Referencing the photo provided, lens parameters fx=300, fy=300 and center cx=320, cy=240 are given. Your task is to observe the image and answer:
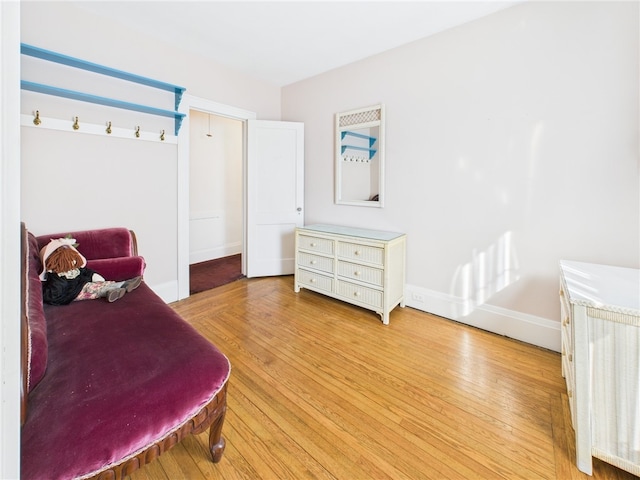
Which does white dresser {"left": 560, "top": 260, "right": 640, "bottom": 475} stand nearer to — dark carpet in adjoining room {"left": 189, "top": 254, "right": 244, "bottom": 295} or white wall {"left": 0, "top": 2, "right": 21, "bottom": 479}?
white wall {"left": 0, "top": 2, "right": 21, "bottom": 479}

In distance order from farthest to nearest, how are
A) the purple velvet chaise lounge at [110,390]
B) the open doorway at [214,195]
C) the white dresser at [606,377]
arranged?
1. the open doorway at [214,195]
2. the white dresser at [606,377]
3. the purple velvet chaise lounge at [110,390]

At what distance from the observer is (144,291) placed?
1.98 meters

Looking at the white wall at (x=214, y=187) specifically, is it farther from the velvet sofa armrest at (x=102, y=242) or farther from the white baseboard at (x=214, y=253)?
the velvet sofa armrest at (x=102, y=242)

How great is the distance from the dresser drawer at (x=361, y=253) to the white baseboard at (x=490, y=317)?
0.56m

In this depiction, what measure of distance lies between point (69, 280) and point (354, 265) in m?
2.15

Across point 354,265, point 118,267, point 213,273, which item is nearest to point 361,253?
point 354,265

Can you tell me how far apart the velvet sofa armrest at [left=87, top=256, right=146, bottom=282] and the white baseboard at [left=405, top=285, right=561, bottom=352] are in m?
2.37

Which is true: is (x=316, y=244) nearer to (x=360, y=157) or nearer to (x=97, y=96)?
(x=360, y=157)

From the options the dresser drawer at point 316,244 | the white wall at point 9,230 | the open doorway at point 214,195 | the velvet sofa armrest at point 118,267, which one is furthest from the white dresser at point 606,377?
the open doorway at point 214,195

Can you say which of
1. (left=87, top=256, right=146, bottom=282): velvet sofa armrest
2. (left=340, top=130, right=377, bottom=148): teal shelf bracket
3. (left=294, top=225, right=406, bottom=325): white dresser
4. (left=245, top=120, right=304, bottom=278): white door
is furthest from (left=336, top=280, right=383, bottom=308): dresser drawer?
(left=87, top=256, right=146, bottom=282): velvet sofa armrest

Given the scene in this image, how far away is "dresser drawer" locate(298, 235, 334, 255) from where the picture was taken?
121 inches

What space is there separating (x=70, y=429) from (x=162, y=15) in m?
2.89

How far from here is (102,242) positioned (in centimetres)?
234

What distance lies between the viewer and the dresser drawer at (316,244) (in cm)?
308
